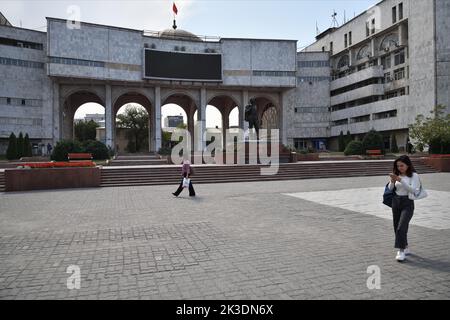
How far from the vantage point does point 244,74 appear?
1849 inches

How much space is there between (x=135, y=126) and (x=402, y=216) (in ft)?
209

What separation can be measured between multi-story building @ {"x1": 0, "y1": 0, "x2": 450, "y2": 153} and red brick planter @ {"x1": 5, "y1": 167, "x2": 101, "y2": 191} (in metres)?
27.8

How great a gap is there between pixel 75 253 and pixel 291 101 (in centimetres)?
5018

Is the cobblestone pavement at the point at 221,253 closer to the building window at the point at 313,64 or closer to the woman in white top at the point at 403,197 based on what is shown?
the woman in white top at the point at 403,197

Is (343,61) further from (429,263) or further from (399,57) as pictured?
(429,263)

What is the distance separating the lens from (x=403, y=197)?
15.8 feet

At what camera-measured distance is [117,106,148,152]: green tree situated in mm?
64500

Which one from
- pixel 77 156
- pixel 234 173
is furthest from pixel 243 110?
pixel 234 173

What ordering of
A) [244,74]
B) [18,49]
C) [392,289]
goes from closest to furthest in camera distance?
[392,289] < [18,49] < [244,74]

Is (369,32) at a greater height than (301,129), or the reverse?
(369,32)

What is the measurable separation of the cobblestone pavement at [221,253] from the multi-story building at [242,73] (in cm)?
3662

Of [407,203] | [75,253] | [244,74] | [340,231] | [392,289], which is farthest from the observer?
[244,74]
